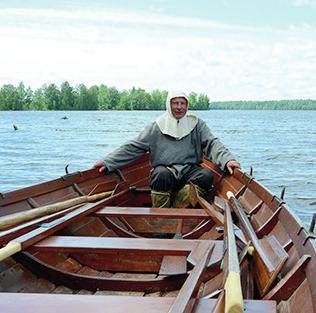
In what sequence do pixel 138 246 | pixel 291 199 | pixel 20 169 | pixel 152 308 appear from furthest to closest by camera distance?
pixel 20 169, pixel 291 199, pixel 138 246, pixel 152 308

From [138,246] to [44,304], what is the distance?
1304 mm

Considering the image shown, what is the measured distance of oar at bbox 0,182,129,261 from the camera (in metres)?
3.30

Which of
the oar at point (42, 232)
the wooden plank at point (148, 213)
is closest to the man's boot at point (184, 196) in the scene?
the wooden plank at point (148, 213)

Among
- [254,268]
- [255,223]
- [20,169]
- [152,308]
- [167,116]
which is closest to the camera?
[152,308]

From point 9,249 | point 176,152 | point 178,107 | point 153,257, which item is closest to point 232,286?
point 9,249

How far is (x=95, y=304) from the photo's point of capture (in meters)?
2.53

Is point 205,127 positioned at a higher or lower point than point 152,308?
higher

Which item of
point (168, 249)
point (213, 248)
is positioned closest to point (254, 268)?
point (213, 248)

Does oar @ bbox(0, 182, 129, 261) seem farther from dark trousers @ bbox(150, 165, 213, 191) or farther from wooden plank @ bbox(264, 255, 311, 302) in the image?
wooden plank @ bbox(264, 255, 311, 302)

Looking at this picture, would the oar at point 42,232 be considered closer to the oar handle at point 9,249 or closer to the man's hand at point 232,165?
the oar handle at point 9,249

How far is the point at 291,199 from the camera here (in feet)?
42.7

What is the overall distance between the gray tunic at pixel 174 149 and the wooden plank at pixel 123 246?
2.64m

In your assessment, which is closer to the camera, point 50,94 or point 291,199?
point 291,199

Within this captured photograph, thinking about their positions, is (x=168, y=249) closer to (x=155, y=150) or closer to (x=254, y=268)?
(x=254, y=268)
